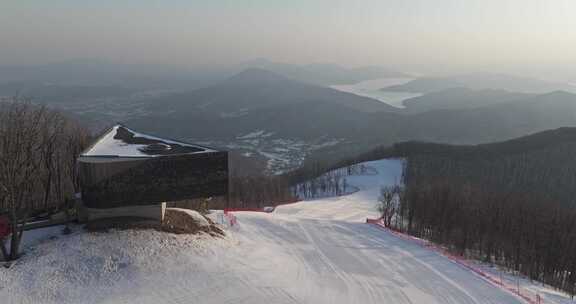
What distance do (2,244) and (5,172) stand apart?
4131mm

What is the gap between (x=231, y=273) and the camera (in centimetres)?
2388

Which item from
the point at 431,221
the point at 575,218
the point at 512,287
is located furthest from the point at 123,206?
the point at 575,218

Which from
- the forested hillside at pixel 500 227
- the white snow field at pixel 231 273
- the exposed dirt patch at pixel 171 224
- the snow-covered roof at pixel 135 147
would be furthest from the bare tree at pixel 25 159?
the forested hillside at pixel 500 227

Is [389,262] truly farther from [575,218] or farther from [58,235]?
[575,218]

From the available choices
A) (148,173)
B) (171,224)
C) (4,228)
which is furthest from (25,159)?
(171,224)

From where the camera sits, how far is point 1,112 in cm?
2802

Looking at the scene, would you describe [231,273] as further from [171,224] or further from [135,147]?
[135,147]

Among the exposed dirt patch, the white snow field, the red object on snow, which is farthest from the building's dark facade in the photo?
the red object on snow

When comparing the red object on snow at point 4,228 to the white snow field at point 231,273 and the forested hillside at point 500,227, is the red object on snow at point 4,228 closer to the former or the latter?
the white snow field at point 231,273

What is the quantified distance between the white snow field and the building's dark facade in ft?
8.78

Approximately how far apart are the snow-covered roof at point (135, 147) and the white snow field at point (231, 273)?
18.7 ft

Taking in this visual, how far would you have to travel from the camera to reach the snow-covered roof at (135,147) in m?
28.0

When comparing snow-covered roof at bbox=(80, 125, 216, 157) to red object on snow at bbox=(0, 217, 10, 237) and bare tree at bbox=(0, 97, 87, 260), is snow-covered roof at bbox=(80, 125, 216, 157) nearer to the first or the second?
bare tree at bbox=(0, 97, 87, 260)

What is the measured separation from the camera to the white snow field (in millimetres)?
21125
